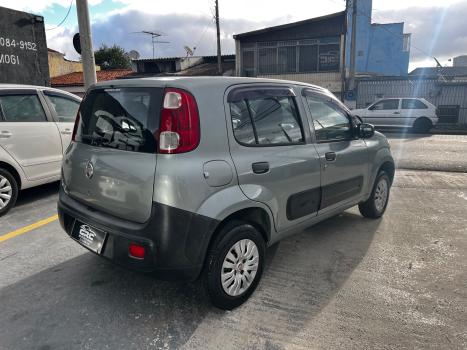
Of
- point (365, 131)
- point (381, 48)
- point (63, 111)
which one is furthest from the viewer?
point (381, 48)

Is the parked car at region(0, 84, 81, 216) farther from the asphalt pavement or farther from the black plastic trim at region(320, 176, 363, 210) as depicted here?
the black plastic trim at region(320, 176, 363, 210)

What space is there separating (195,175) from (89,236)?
102 centimetres

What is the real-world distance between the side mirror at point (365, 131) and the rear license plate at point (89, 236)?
9.41 ft

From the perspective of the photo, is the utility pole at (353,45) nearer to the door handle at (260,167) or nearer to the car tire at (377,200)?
the car tire at (377,200)

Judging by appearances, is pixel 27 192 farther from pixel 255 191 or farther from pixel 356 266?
pixel 356 266

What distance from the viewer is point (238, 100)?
2.77 meters

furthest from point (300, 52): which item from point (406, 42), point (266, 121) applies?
point (266, 121)

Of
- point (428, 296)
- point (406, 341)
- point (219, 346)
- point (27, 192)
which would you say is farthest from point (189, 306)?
point (27, 192)

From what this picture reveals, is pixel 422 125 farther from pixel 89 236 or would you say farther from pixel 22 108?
pixel 89 236

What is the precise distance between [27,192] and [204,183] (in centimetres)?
476

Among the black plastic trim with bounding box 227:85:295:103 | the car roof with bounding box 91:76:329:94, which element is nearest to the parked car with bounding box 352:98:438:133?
the black plastic trim with bounding box 227:85:295:103

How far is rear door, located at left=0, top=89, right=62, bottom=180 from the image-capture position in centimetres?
481

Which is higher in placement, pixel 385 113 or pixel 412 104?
pixel 412 104

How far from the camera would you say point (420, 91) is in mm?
19906
